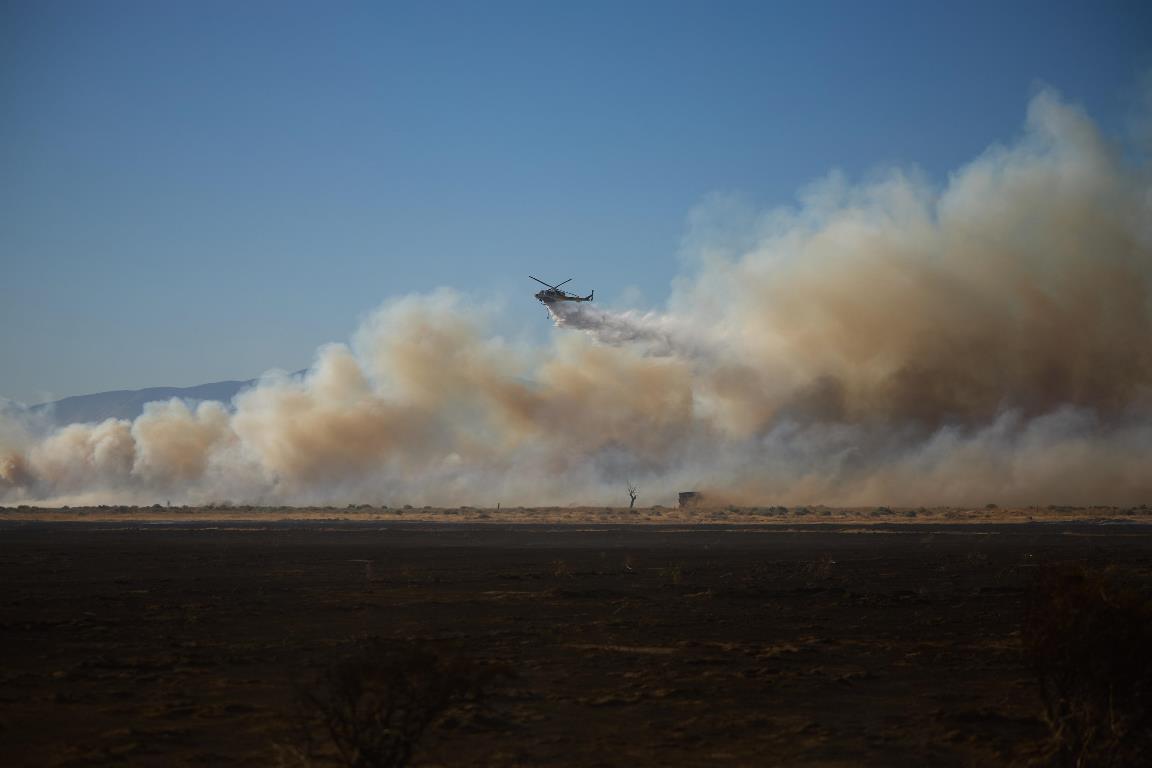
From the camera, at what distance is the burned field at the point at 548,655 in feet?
59.1

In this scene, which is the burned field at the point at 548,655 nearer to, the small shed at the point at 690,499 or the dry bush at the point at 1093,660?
A: the dry bush at the point at 1093,660

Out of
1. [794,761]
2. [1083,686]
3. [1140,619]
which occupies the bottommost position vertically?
[794,761]

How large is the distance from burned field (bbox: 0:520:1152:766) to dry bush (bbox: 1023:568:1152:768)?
43 centimetres

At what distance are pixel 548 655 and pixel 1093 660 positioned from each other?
1452 cm

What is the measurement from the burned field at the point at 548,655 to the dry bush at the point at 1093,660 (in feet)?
1.41

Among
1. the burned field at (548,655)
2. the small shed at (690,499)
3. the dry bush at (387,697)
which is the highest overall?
the small shed at (690,499)

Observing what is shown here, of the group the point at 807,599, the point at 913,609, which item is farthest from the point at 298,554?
the point at 913,609

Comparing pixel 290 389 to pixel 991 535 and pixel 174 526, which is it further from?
pixel 991 535

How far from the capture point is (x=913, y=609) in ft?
120

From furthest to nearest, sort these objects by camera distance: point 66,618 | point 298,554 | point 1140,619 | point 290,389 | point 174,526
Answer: point 290,389, point 174,526, point 298,554, point 66,618, point 1140,619

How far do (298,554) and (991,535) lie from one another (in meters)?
48.3

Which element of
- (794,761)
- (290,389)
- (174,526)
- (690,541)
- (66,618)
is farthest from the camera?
(290,389)

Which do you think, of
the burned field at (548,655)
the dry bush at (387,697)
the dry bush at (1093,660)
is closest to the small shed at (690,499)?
the burned field at (548,655)

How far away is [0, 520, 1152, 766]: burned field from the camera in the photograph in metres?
18.0
